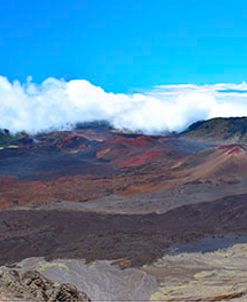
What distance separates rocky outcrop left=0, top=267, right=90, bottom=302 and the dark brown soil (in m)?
13.7

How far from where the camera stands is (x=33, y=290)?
19453mm

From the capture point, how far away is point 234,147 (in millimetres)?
68875

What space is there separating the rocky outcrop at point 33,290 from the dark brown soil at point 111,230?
44.9 ft

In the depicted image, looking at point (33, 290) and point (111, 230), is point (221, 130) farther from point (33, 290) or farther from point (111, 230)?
point (33, 290)

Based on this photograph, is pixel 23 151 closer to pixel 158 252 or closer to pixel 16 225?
pixel 16 225

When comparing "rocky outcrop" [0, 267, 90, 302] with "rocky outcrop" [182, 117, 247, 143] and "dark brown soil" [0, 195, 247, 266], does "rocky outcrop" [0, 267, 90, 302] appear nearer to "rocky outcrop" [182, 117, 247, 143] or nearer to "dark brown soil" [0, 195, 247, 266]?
"dark brown soil" [0, 195, 247, 266]

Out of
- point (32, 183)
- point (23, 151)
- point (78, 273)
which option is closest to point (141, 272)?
point (78, 273)

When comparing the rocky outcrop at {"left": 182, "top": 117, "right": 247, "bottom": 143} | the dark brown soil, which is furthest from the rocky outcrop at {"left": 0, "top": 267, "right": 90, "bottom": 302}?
the rocky outcrop at {"left": 182, "top": 117, "right": 247, "bottom": 143}

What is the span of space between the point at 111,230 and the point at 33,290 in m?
23.4

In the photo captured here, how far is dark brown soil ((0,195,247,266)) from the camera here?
36.6 meters

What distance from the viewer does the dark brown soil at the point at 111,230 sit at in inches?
1442

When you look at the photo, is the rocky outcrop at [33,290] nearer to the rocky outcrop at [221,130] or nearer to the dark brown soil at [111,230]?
the dark brown soil at [111,230]

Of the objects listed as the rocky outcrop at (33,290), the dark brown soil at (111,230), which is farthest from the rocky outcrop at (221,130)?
the rocky outcrop at (33,290)

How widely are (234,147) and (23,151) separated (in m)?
41.0
